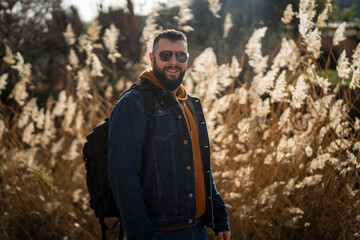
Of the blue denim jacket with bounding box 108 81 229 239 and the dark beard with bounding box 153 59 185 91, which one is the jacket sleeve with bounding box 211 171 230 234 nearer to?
the blue denim jacket with bounding box 108 81 229 239

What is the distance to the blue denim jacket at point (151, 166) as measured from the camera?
5.96ft

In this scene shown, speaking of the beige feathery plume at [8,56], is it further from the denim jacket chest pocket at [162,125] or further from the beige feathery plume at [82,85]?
the denim jacket chest pocket at [162,125]

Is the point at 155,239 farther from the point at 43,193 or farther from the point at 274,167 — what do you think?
the point at 43,193

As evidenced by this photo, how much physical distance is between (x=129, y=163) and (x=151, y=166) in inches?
6.5

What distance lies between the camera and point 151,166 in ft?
6.47

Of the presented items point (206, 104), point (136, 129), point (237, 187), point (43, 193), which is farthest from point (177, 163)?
point (43, 193)

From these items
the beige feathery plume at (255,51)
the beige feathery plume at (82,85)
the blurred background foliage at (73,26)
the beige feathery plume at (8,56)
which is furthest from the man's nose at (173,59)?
the blurred background foliage at (73,26)

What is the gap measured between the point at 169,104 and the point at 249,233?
6.23 feet

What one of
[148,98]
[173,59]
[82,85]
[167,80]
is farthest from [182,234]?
[82,85]

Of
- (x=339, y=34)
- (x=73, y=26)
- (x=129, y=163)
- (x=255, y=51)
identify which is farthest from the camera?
(x=73, y=26)

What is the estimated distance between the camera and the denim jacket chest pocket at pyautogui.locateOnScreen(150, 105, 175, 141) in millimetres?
Result: 1991

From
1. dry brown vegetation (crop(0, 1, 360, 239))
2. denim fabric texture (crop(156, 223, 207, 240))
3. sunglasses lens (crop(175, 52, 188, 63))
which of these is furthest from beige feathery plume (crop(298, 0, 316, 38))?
denim fabric texture (crop(156, 223, 207, 240))

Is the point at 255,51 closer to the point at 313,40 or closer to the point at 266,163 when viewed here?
the point at 313,40

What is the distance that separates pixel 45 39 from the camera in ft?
29.5
